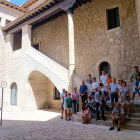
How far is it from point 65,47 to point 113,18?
→ 4420 mm

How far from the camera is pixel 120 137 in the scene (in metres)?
4.48

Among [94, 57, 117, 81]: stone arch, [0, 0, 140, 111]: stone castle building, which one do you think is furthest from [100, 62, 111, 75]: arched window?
[94, 57, 117, 81]: stone arch

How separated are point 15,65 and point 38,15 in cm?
500

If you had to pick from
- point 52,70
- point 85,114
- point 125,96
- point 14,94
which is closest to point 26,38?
point 52,70

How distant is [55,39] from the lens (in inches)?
512

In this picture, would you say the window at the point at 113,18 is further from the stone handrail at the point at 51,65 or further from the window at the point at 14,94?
the window at the point at 14,94

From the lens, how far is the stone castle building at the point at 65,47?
876 cm

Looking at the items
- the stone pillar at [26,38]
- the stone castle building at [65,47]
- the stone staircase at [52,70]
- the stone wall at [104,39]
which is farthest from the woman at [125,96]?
the stone pillar at [26,38]

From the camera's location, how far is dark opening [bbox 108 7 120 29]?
9.50 metres

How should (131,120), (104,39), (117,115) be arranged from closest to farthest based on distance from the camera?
(117,115) → (131,120) → (104,39)

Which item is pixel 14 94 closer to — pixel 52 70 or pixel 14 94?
pixel 14 94

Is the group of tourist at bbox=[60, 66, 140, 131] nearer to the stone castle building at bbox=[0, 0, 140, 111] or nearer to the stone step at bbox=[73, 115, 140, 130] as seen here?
the stone step at bbox=[73, 115, 140, 130]

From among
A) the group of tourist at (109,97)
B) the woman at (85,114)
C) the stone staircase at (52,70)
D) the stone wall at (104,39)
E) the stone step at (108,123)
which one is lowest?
the stone step at (108,123)

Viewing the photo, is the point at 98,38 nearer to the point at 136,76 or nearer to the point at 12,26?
the point at 136,76
